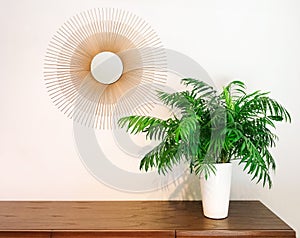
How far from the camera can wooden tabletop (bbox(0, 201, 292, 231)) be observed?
1535mm

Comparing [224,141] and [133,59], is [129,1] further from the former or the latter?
[224,141]

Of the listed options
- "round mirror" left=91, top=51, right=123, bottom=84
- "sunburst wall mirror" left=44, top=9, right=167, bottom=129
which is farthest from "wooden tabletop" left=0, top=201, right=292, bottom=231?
"round mirror" left=91, top=51, right=123, bottom=84

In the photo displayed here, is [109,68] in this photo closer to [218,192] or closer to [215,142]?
[215,142]

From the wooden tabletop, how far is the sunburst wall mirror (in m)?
0.45

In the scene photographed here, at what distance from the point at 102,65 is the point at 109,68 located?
0.04 metres

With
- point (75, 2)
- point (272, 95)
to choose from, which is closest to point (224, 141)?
point (272, 95)

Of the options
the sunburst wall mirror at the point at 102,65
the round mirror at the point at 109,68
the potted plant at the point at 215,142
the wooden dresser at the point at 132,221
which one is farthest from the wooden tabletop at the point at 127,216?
the round mirror at the point at 109,68

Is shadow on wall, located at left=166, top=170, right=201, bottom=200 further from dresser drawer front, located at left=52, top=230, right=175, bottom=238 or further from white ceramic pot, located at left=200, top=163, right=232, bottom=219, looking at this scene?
dresser drawer front, located at left=52, top=230, right=175, bottom=238

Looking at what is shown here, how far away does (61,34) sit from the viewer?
Result: 1979 millimetres

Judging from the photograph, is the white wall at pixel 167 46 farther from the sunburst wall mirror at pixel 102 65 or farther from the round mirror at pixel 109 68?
the round mirror at pixel 109 68

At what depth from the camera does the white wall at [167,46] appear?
6.44ft

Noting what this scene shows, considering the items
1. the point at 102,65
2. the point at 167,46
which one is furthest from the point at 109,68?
the point at 167,46

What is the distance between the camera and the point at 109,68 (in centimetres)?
196

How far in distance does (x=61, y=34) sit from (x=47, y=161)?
0.69 metres
